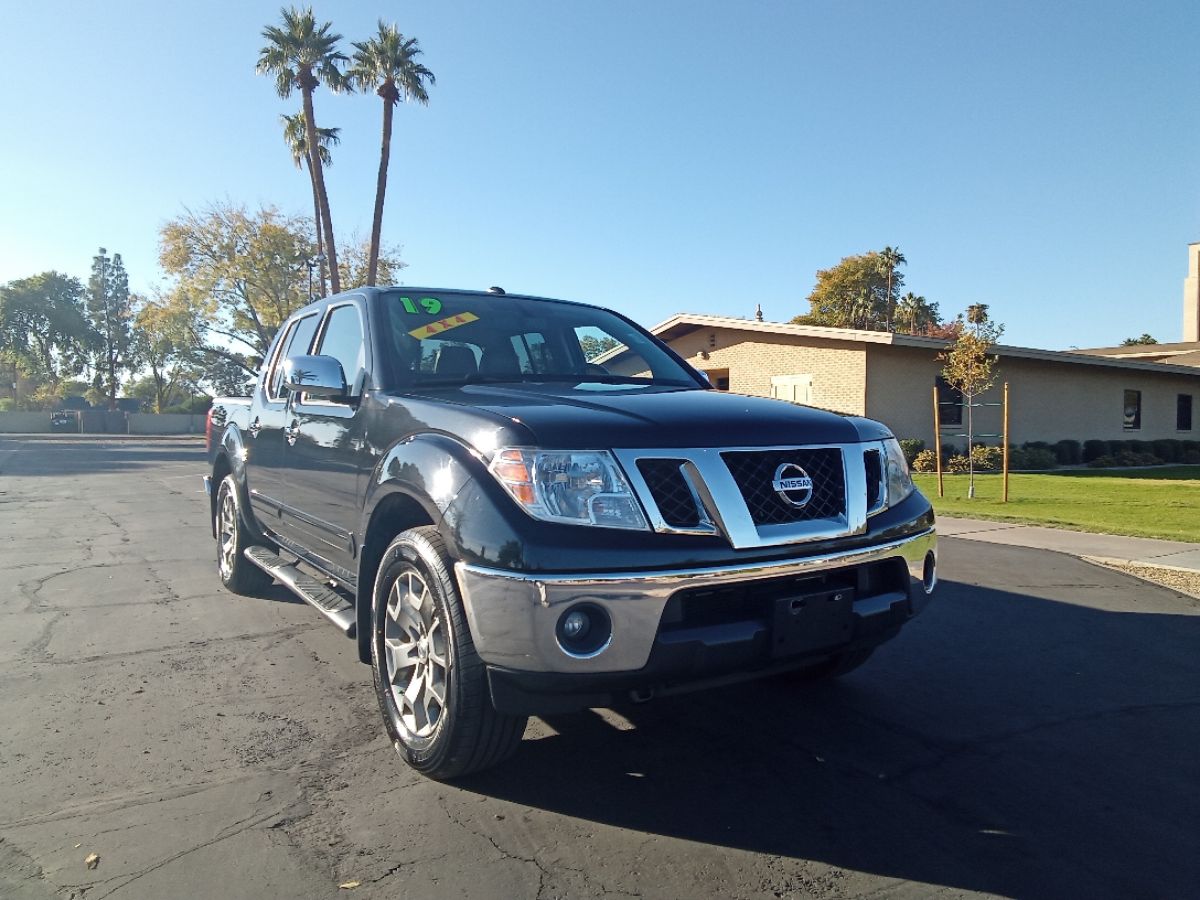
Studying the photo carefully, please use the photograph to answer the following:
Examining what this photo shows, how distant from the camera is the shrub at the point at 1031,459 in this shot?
2195cm

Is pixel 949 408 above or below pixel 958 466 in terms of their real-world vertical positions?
above

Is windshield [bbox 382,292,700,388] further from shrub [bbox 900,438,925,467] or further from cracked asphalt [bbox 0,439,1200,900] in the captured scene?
shrub [bbox 900,438,925,467]

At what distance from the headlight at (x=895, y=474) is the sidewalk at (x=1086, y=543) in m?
5.40

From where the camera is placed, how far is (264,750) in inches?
138

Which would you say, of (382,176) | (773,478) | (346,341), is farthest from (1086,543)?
(382,176)

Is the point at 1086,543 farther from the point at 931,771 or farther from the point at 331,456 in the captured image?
the point at 331,456

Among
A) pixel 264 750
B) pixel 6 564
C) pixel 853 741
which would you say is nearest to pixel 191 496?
pixel 6 564

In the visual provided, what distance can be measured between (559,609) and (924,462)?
19.7 metres

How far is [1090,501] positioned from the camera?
14328mm

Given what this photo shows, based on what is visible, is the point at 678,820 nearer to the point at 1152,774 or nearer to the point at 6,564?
the point at 1152,774

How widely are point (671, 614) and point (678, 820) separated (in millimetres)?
794

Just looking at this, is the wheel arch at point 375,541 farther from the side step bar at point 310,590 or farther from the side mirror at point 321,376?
the side mirror at point 321,376

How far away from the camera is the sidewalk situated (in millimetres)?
7977

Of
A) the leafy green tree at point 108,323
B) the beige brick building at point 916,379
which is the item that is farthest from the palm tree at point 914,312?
the leafy green tree at point 108,323
